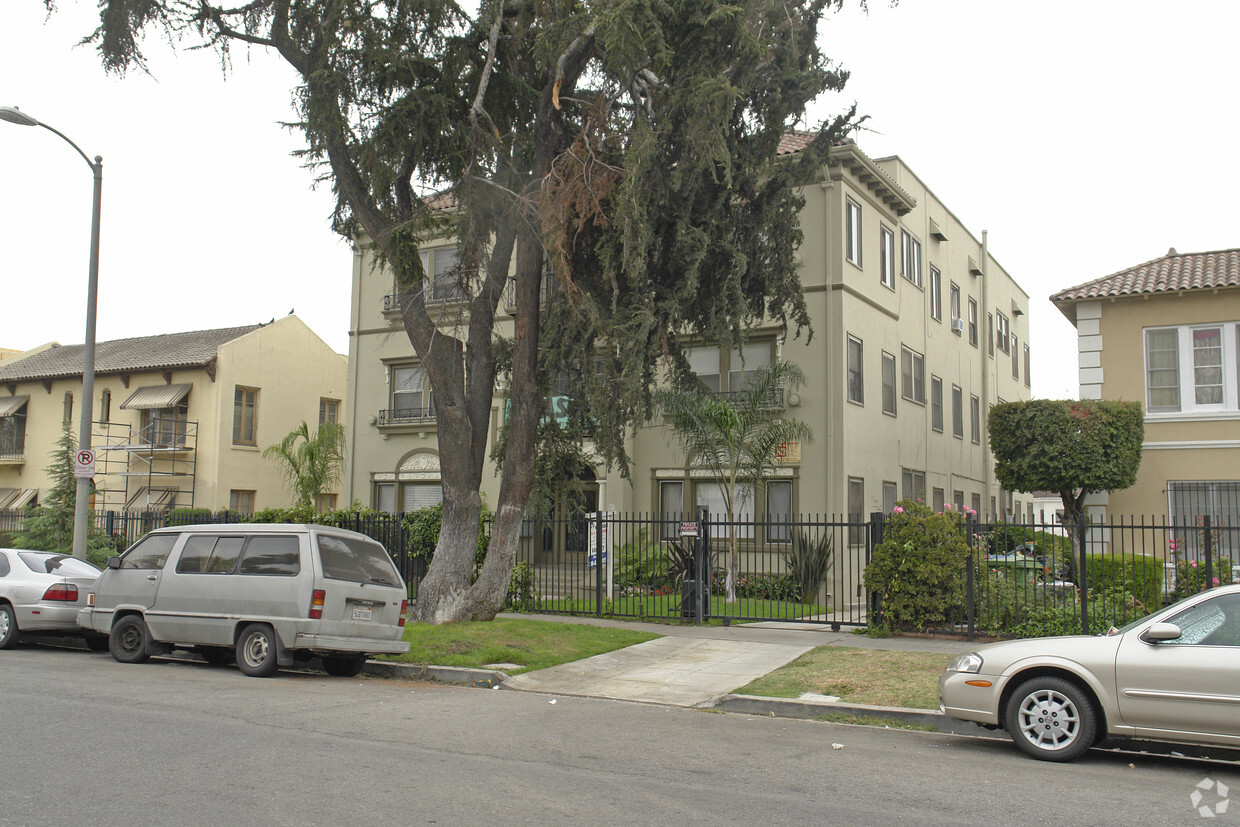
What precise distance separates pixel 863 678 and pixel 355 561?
5948mm

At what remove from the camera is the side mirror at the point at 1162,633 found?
290 inches

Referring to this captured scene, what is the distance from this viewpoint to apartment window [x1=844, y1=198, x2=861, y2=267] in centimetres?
2352

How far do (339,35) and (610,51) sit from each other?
4486 millimetres

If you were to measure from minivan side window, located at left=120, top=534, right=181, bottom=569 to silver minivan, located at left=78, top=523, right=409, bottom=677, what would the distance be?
0.01 metres

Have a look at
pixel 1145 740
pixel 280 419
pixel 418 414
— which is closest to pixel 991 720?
pixel 1145 740

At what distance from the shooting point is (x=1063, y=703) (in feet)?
25.3

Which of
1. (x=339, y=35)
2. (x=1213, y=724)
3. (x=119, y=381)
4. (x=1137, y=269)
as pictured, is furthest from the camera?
(x=119, y=381)

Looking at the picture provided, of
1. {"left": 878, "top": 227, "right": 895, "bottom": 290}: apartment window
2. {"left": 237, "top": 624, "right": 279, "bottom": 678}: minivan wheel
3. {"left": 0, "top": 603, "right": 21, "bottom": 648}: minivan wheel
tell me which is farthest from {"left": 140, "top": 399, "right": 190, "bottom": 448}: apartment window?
{"left": 237, "top": 624, "right": 279, "bottom": 678}: minivan wheel

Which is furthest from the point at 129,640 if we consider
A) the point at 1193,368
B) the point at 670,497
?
the point at 1193,368

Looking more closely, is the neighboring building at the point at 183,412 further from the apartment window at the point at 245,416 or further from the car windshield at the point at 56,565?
the car windshield at the point at 56,565

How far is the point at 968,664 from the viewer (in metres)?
8.22

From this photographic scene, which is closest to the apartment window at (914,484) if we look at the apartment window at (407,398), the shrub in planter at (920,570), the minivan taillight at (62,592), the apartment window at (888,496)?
the apartment window at (888,496)

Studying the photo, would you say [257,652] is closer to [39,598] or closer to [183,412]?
[39,598]

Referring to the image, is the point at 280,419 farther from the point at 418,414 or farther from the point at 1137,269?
the point at 1137,269
